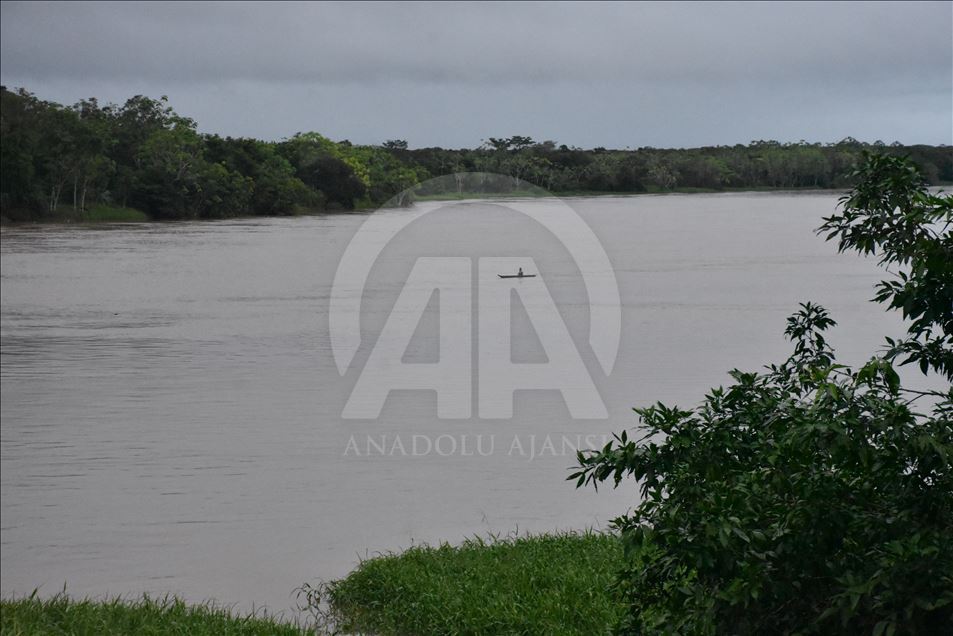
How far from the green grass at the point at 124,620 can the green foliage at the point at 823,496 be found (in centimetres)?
238

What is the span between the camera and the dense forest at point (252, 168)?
45.8 m

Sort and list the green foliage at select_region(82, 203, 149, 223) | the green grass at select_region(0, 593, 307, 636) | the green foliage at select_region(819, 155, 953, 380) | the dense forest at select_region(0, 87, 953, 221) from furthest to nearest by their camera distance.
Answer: the green foliage at select_region(82, 203, 149, 223), the dense forest at select_region(0, 87, 953, 221), the green grass at select_region(0, 593, 307, 636), the green foliage at select_region(819, 155, 953, 380)

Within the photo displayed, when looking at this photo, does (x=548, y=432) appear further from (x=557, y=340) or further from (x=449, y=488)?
(x=557, y=340)

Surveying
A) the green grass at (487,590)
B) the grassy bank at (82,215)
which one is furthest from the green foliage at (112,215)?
the green grass at (487,590)

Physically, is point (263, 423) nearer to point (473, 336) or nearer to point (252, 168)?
point (473, 336)

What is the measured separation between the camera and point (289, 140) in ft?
204

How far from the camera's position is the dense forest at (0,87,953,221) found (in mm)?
45844

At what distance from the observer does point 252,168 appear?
194ft

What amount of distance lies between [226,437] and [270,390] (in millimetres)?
2977

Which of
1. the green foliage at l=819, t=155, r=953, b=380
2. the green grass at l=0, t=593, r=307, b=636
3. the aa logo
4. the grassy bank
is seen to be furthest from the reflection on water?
the grassy bank

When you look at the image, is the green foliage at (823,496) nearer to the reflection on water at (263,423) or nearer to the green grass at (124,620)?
the green grass at (124,620)

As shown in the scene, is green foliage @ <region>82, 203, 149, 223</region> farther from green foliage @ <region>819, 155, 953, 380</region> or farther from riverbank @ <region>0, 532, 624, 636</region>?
green foliage @ <region>819, 155, 953, 380</region>

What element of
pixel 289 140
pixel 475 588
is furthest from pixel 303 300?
pixel 289 140

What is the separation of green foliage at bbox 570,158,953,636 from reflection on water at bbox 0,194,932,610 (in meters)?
4.16
